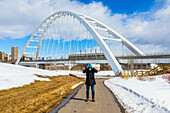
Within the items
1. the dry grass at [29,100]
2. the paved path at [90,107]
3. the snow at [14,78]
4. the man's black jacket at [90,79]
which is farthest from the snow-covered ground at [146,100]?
the snow at [14,78]

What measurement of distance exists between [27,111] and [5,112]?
0.64 metres

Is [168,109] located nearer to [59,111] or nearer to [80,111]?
[80,111]

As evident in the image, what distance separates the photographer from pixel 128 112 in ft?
16.3

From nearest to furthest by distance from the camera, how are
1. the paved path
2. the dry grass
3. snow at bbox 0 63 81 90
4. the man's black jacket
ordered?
the paved path → the dry grass → the man's black jacket → snow at bbox 0 63 81 90

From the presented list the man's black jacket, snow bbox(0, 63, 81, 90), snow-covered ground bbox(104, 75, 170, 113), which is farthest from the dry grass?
snow-covered ground bbox(104, 75, 170, 113)

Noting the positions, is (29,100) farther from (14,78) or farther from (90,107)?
(14,78)

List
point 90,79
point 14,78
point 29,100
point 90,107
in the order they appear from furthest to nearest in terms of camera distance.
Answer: point 14,78 → point 90,79 → point 29,100 → point 90,107

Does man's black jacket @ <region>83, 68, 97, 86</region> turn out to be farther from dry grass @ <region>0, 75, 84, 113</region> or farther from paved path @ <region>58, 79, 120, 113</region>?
dry grass @ <region>0, 75, 84, 113</region>

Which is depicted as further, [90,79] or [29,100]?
[90,79]

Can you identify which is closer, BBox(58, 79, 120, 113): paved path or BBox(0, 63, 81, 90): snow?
BBox(58, 79, 120, 113): paved path

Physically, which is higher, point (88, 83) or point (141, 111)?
point (88, 83)

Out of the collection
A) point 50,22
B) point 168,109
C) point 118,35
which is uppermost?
point 50,22

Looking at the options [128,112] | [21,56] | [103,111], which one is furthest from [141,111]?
[21,56]

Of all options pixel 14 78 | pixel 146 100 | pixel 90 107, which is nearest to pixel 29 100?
pixel 90 107
